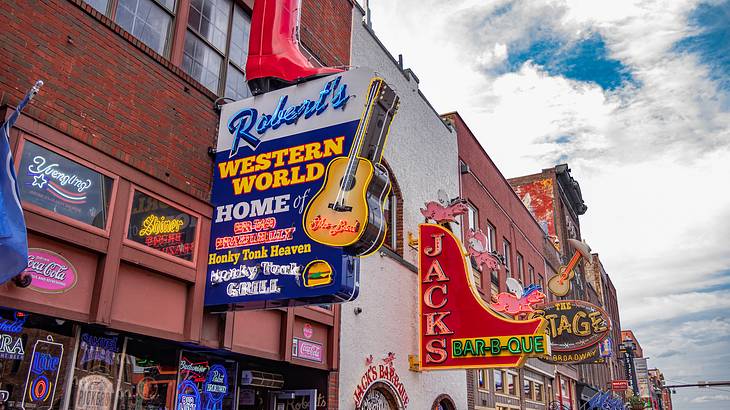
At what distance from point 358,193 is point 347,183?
0.69 ft

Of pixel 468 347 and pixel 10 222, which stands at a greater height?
pixel 468 347

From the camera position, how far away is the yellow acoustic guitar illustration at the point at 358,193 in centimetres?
760

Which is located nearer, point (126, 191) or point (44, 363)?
point (44, 363)

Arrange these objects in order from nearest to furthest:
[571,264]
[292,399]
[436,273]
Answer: [292,399] → [436,273] → [571,264]

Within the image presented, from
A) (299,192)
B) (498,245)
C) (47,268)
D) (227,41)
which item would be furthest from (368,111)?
(498,245)

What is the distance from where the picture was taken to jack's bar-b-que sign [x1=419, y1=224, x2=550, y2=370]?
1327 cm

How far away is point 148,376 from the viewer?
853 cm

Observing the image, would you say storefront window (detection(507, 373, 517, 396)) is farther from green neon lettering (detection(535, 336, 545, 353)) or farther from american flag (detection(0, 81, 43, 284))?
american flag (detection(0, 81, 43, 284))

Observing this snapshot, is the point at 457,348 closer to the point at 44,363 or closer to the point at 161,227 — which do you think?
the point at 161,227

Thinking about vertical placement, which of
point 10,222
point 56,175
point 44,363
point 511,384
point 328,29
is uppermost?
point 328,29

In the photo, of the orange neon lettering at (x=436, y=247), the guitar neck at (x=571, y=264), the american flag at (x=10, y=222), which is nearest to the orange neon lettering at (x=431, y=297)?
the orange neon lettering at (x=436, y=247)

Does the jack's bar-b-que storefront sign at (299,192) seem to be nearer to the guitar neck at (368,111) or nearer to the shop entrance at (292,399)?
the guitar neck at (368,111)

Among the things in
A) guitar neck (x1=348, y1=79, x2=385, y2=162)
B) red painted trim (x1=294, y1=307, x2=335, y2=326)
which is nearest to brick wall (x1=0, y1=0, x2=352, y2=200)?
guitar neck (x1=348, y1=79, x2=385, y2=162)

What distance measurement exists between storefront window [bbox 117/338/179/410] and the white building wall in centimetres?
370
